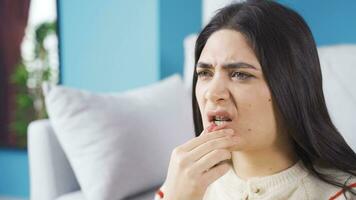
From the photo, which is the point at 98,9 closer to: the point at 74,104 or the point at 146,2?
the point at 146,2

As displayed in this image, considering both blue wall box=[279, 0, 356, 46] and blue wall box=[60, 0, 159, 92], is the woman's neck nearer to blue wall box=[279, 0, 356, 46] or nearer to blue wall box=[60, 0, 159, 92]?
blue wall box=[279, 0, 356, 46]

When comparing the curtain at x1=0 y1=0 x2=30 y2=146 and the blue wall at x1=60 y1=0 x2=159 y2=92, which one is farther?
the curtain at x1=0 y1=0 x2=30 y2=146

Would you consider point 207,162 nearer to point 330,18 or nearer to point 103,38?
point 330,18

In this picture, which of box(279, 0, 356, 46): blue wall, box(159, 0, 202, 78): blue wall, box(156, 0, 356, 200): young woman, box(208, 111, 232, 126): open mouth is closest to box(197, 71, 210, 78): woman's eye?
box(156, 0, 356, 200): young woman

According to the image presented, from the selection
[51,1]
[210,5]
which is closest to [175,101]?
[210,5]

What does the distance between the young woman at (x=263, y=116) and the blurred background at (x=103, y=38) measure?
1054 millimetres

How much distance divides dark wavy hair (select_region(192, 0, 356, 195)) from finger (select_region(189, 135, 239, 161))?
0.14 metres

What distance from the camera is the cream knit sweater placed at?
967 mm

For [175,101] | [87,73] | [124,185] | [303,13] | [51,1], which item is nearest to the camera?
[124,185]

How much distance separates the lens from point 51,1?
2.83 m

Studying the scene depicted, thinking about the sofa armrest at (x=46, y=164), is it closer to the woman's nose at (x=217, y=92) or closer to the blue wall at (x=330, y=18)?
the woman's nose at (x=217, y=92)

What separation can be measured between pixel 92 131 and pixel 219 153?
0.67 m

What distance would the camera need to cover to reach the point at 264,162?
3.34 feet

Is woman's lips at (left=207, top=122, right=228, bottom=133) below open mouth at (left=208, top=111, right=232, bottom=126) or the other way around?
below
